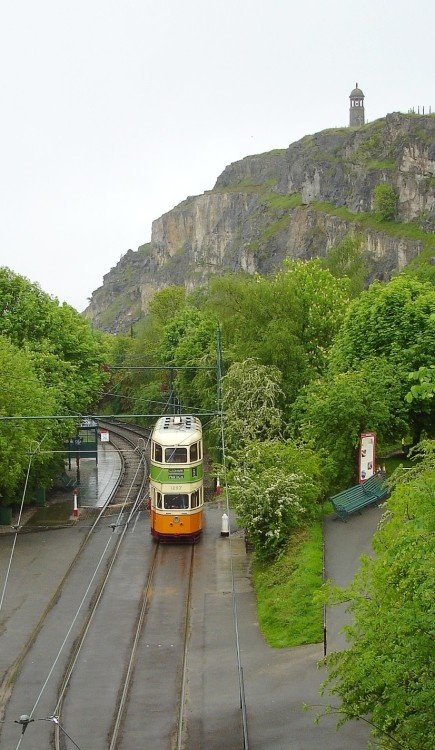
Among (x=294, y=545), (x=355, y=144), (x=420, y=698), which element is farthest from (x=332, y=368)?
(x=355, y=144)

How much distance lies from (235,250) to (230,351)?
136333 mm

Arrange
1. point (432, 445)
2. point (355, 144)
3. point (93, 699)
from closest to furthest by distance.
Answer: point (432, 445), point (93, 699), point (355, 144)

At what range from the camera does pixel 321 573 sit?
80.1ft

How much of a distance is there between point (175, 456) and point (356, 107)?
170016 mm

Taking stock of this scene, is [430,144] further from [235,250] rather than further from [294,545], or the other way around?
[294,545]

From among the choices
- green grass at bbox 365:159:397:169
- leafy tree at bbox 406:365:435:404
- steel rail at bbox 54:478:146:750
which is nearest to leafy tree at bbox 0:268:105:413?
steel rail at bbox 54:478:146:750

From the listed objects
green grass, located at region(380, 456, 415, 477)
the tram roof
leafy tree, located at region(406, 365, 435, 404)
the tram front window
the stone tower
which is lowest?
the tram front window

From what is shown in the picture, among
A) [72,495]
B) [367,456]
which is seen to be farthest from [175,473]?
[72,495]

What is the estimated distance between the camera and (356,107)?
18888 centimetres

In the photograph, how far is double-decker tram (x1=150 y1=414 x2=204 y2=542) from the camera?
31.1 metres

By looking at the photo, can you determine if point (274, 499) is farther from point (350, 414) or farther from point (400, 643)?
point (400, 643)

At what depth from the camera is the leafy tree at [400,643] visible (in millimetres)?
11789

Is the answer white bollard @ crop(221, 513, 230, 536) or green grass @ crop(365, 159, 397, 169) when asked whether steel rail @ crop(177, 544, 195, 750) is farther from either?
green grass @ crop(365, 159, 397, 169)

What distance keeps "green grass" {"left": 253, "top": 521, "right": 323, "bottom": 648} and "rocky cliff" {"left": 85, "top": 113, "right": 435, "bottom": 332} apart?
83.6 meters
